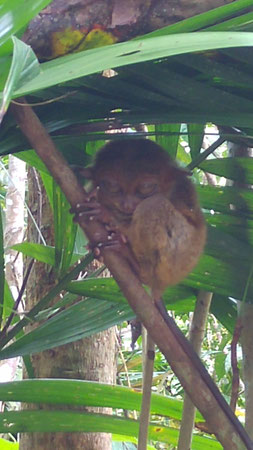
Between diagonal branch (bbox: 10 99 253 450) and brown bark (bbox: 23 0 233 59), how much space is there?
0.80 feet

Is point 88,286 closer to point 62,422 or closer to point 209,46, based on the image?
point 62,422

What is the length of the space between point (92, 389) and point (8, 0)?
1.01 m

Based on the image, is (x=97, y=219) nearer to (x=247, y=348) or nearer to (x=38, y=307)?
(x=38, y=307)

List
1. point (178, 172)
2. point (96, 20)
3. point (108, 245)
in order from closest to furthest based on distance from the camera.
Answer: point (108, 245) → point (96, 20) → point (178, 172)

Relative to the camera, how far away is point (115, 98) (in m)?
1.27

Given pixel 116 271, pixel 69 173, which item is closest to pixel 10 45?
pixel 69 173

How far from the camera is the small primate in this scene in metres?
1.53

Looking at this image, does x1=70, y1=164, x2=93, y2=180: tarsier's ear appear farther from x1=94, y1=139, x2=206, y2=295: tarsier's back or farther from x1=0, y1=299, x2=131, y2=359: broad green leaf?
x1=0, y1=299, x2=131, y2=359: broad green leaf

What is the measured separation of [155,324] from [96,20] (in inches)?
25.1

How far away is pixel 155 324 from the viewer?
42.9 inches

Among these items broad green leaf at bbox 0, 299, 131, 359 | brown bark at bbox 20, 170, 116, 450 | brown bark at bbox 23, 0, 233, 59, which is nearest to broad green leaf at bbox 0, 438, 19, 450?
brown bark at bbox 20, 170, 116, 450

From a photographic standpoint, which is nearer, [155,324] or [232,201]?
[155,324]

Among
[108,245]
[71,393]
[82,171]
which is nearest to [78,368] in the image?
[71,393]

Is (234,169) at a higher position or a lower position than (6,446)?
higher
